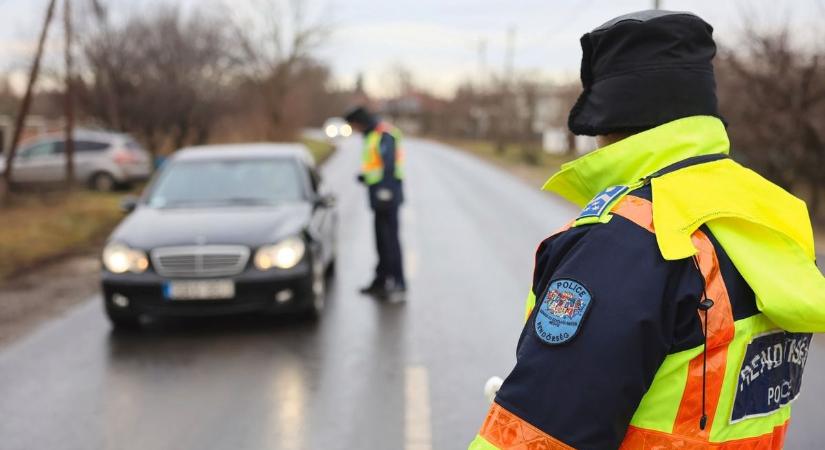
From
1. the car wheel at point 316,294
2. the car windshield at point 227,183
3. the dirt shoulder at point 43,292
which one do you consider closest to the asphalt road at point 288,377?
the car wheel at point 316,294

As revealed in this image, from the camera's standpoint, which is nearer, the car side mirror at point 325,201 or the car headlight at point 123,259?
the car headlight at point 123,259

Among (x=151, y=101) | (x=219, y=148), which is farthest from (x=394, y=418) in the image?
(x=151, y=101)

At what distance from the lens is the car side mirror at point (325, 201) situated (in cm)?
813

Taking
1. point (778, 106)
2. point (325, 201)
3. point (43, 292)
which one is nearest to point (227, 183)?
point (325, 201)

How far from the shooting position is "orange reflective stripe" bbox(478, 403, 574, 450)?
1.34 metres

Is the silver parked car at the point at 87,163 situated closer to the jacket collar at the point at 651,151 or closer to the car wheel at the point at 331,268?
the car wheel at the point at 331,268

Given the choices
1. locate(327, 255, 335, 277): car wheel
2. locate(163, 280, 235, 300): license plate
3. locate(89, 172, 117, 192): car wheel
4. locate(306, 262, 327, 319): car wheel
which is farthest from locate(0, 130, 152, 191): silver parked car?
locate(163, 280, 235, 300): license plate

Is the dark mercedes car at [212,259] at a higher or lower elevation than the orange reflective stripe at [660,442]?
lower

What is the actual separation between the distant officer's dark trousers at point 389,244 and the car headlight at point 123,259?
2.51 metres

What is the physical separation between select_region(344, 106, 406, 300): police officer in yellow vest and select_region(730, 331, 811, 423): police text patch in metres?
6.59

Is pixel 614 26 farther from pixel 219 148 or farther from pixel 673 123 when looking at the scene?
pixel 219 148

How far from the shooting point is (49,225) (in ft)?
42.6

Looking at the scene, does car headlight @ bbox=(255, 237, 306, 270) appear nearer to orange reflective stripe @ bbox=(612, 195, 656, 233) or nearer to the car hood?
the car hood

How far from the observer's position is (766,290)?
1384mm
